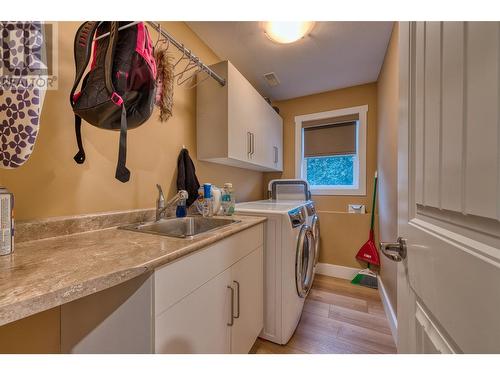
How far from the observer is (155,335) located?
67 centimetres

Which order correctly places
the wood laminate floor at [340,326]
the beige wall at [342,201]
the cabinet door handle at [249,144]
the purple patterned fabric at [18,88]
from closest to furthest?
the purple patterned fabric at [18,88], the wood laminate floor at [340,326], the cabinet door handle at [249,144], the beige wall at [342,201]

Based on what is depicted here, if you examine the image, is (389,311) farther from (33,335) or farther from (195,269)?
(33,335)

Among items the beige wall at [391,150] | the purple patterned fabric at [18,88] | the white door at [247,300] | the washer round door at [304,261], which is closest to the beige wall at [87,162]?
the purple patterned fabric at [18,88]

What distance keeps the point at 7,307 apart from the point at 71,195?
2.51 feet

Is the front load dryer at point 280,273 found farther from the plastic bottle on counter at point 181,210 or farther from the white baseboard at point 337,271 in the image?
the white baseboard at point 337,271

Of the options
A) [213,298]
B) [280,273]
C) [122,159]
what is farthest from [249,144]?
[213,298]

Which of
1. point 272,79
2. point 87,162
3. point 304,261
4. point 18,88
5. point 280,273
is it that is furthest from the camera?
point 272,79

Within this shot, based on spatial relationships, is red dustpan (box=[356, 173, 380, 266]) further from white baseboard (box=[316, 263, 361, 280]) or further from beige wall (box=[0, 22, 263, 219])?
beige wall (box=[0, 22, 263, 219])

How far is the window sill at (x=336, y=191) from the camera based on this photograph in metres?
→ 2.67

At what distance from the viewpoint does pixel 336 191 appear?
9.17ft

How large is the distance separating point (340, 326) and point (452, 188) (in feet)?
5.79

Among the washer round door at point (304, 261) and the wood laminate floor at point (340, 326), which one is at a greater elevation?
the washer round door at point (304, 261)

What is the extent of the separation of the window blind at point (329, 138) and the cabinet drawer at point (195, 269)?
210 centimetres

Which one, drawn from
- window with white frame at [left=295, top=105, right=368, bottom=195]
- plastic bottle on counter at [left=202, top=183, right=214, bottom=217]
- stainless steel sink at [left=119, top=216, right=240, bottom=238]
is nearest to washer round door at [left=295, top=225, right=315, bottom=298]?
stainless steel sink at [left=119, top=216, right=240, bottom=238]
